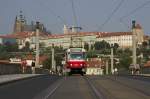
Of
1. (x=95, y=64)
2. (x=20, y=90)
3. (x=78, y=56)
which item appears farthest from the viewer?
(x=95, y=64)

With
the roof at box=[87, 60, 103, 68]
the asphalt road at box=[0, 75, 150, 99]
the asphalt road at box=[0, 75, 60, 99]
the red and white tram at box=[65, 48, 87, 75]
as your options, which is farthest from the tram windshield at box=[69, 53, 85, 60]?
the roof at box=[87, 60, 103, 68]

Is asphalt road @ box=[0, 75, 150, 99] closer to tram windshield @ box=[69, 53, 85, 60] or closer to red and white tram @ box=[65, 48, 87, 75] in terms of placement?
red and white tram @ box=[65, 48, 87, 75]

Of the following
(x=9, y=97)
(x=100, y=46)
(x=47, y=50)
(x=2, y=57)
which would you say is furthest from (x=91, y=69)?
(x=9, y=97)

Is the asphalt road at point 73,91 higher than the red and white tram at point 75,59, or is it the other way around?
the red and white tram at point 75,59

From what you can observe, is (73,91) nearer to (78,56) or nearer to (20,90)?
(20,90)

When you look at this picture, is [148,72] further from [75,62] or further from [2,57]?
[2,57]

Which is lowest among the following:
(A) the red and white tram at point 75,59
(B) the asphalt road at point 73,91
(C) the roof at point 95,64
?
(B) the asphalt road at point 73,91

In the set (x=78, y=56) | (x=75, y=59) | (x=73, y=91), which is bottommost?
(x=73, y=91)

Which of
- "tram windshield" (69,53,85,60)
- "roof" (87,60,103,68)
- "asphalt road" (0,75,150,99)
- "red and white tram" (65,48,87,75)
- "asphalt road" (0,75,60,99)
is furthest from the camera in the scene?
"roof" (87,60,103,68)

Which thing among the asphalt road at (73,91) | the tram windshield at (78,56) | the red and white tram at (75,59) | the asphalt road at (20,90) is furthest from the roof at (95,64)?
the asphalt road at (20,90)

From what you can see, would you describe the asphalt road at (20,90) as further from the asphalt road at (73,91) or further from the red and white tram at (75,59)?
the red and white tram at (75,59)

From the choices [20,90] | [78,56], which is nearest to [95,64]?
[78,56]

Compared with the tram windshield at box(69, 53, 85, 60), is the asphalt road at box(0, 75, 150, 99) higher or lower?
lower

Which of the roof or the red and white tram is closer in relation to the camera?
the red and white tram
